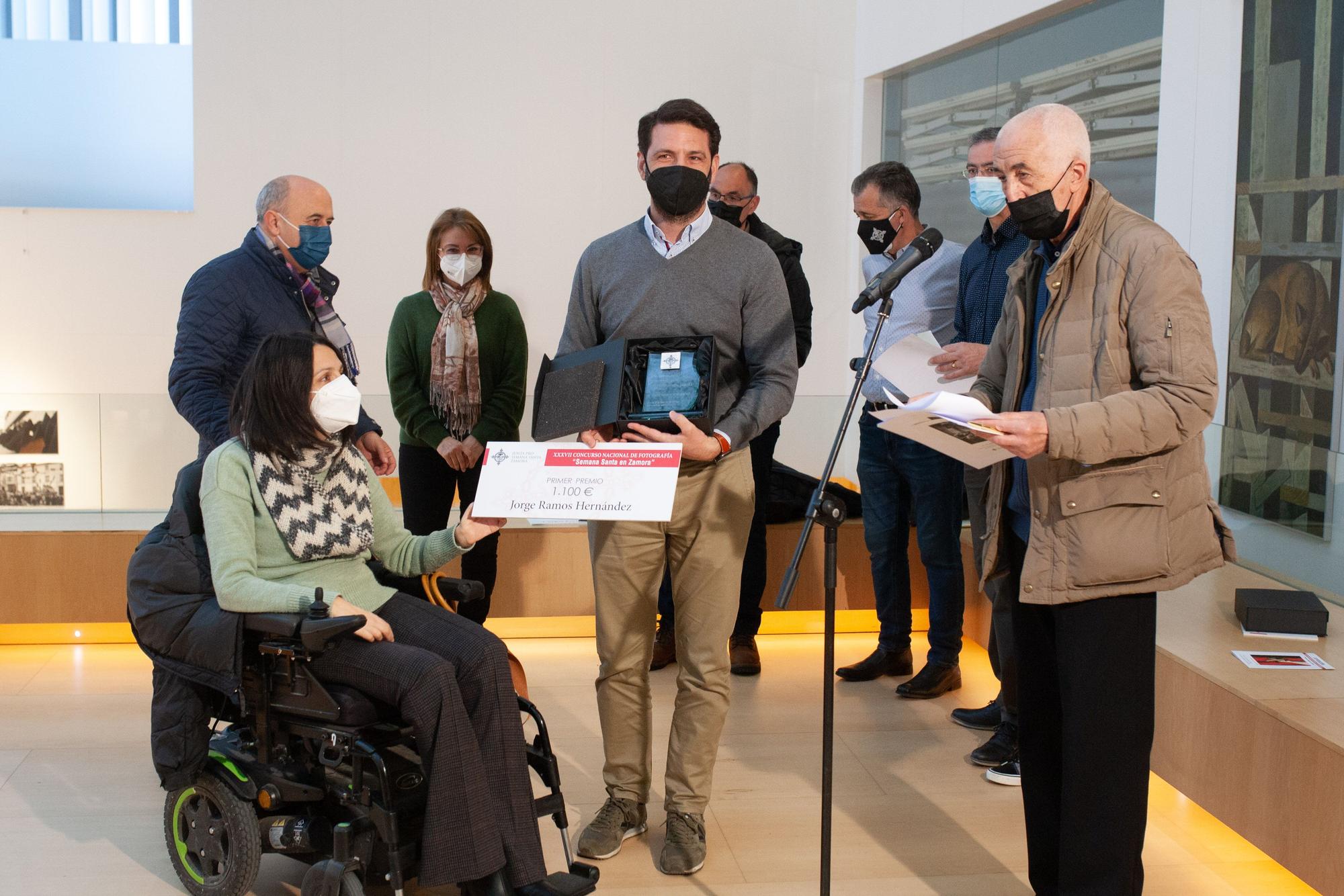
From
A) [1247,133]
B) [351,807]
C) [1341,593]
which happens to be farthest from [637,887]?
[1247,133]

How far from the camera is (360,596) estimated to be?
261cm

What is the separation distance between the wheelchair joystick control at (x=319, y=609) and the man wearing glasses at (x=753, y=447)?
1.83m

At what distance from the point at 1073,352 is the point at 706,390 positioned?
0.78m

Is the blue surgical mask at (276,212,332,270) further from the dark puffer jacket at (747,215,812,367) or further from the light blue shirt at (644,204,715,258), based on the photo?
A: the dark puffer jacket at (747,215,812,367)

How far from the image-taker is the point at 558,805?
2.53 m

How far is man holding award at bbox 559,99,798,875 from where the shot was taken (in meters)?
2.65

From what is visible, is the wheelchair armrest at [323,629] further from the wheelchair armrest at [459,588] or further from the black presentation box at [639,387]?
the black presentation box at [639,387]

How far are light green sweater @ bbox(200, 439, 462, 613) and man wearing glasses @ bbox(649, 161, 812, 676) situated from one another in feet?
4.80

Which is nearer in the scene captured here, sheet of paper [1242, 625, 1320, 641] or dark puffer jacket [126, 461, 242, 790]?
dark puffer jacket [126, 461, 242, 790]

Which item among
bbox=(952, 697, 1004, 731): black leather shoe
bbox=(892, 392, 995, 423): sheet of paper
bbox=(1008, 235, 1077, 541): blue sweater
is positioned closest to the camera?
bbox=(892, 392, 995, 423): sheet of paper

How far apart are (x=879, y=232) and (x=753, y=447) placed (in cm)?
86

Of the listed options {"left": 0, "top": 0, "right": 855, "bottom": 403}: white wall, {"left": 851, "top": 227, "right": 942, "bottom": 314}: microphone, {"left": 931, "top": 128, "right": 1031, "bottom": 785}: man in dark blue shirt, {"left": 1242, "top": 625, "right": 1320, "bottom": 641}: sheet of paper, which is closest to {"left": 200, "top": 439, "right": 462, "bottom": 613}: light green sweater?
{"left": 851, "top": 227, "right": 942, "bottom": 314}: microphone

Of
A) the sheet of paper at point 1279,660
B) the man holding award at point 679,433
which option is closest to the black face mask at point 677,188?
the man holding award at point 679,433

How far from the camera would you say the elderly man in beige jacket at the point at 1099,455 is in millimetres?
1987
